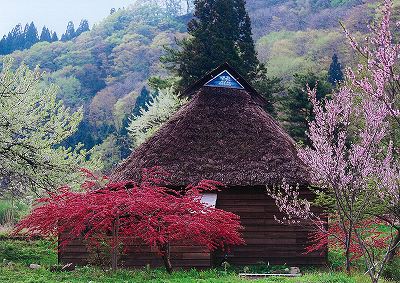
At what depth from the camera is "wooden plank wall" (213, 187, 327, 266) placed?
1686 cm

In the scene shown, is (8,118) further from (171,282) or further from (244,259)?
(171,282)

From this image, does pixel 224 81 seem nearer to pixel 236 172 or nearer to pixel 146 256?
pixel 236 172

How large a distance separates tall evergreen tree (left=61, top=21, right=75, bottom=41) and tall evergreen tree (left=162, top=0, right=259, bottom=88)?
54435 millimetres

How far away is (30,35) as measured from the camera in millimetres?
85500

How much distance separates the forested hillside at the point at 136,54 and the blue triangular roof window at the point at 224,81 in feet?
102

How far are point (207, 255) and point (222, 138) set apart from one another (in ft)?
12.0

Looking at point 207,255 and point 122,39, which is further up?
point 122,39

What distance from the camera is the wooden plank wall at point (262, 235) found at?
664 inches

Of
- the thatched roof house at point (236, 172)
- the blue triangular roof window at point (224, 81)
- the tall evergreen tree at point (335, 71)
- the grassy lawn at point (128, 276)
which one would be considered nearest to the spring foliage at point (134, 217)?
the grassy lawn at point (128, 276)

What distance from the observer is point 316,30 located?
64.4 m

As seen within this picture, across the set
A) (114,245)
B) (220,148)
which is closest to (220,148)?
(220,148)

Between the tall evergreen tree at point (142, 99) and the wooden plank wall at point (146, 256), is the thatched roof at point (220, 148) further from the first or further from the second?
the tall evergreen tree at point (142, 99)

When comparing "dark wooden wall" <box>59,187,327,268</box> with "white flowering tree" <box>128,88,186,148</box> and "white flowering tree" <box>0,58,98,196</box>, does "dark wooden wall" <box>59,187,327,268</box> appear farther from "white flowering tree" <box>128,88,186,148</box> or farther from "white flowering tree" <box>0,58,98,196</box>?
"white flowering tree" <box>128,88,186,148</box>

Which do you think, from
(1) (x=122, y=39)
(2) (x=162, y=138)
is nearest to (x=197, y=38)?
(2) (x=162, y=138)
